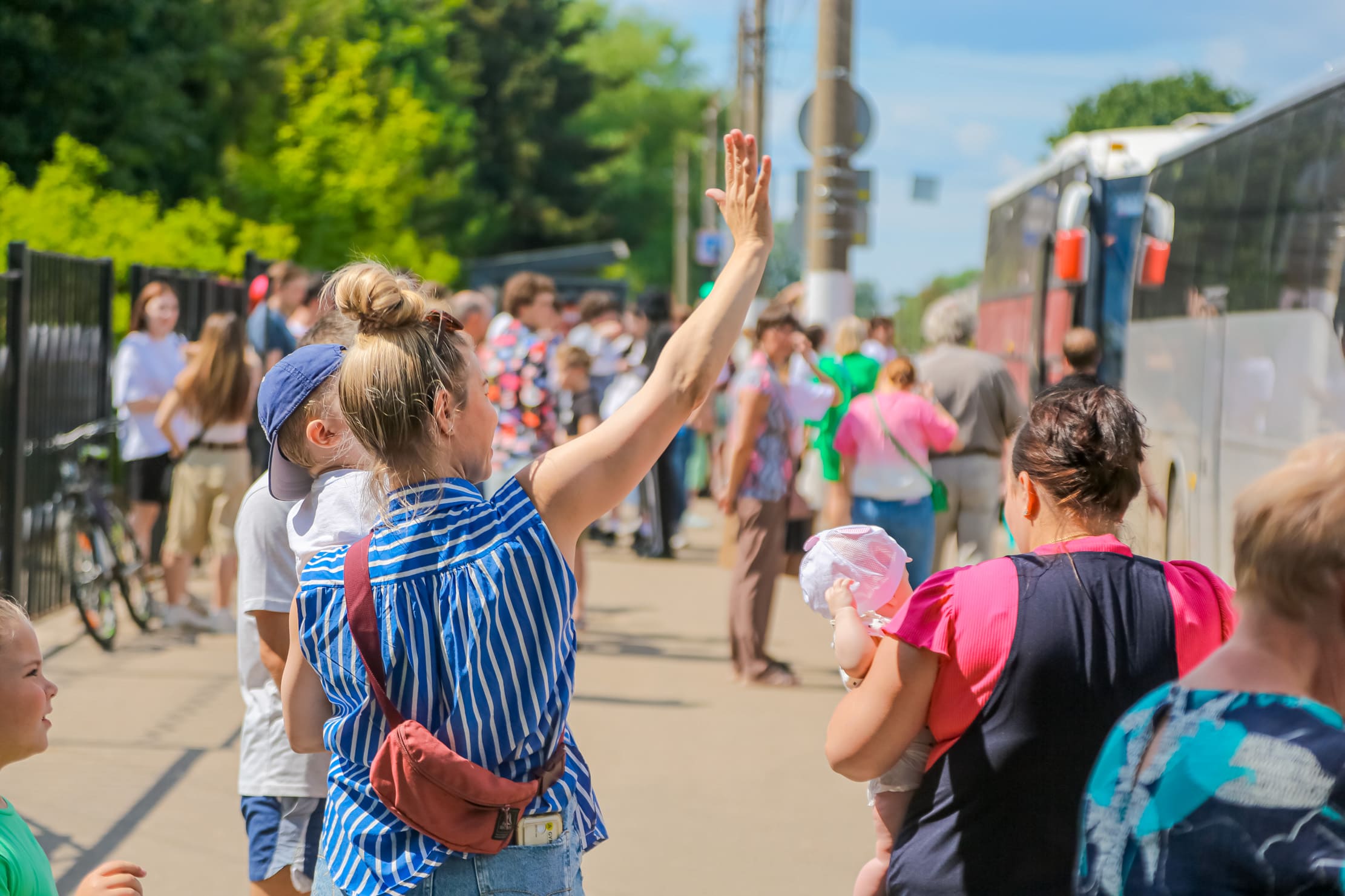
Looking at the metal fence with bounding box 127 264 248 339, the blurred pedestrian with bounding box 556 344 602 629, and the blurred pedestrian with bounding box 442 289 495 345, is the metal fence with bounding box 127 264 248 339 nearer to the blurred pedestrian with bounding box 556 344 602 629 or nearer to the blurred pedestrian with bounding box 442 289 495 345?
the blurred pedestrian with bounding box 442 289 495 345

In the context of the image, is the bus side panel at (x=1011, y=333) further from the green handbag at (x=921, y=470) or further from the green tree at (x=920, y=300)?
the green tree at (x=920, y=300)

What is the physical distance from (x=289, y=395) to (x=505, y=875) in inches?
41.5

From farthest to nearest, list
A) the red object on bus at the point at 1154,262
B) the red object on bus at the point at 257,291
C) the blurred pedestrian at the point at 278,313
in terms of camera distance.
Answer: the red object on bus at the point at 1154,262 → the red object on bus at the point at 257,291 → the blurred pedestrian at the point at 278,313

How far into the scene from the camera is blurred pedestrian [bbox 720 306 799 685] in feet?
26.2

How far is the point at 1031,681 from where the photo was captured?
2.44 meters

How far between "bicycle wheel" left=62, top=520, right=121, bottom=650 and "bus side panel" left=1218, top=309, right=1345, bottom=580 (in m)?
6.11

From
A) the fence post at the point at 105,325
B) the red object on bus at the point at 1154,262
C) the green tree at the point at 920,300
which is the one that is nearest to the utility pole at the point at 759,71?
the red object on bus at the point at 1154,262

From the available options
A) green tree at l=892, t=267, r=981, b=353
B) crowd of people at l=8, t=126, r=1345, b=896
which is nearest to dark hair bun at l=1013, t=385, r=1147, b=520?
crowd of people at l=8, t=126, r=1345, b=896

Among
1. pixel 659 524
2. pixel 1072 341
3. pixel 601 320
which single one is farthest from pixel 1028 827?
pixel 601 320

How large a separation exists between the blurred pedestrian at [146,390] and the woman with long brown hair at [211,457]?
8.2 inches

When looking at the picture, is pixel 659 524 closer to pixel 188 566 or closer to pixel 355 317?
pixel 188 566

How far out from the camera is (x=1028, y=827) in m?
2.48

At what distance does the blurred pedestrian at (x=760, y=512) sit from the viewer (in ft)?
26.2

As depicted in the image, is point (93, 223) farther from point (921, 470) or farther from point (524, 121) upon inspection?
point (524, 121)
